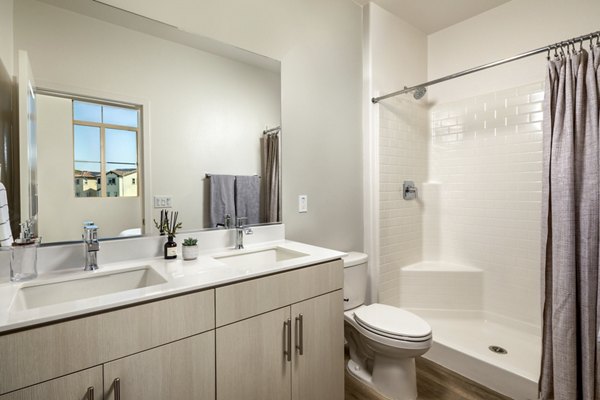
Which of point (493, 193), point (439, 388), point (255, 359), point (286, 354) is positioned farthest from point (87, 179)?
point (493, 193)

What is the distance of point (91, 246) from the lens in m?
1.20

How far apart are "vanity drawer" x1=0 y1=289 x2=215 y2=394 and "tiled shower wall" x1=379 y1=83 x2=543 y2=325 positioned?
1.72m

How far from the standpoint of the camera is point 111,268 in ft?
4.03

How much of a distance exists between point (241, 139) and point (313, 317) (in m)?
1.03

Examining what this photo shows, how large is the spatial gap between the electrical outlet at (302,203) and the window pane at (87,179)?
111cm

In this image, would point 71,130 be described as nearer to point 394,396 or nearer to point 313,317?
point 313,317

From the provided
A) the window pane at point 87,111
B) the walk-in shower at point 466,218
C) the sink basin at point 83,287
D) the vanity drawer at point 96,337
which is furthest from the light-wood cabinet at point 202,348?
the walk-in shower at point 466,218

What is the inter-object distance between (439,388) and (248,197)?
1.62 meters

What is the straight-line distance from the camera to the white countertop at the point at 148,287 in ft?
2.60

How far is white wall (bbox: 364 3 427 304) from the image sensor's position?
2.36m

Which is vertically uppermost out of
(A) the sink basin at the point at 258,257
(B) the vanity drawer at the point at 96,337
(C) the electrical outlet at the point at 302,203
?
(C) the electrical outlet at the point at 302,203

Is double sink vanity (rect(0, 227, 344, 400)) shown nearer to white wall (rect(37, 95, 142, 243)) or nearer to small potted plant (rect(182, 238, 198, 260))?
small potted plant (rect(182, 238, 198, 260))

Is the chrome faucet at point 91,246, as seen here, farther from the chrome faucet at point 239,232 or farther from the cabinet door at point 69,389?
the chrome faucet at point 239,232

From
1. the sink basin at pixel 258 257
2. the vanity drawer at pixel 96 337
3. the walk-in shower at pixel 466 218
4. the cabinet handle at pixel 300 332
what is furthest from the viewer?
the walk-in shower at pixel 466 218
